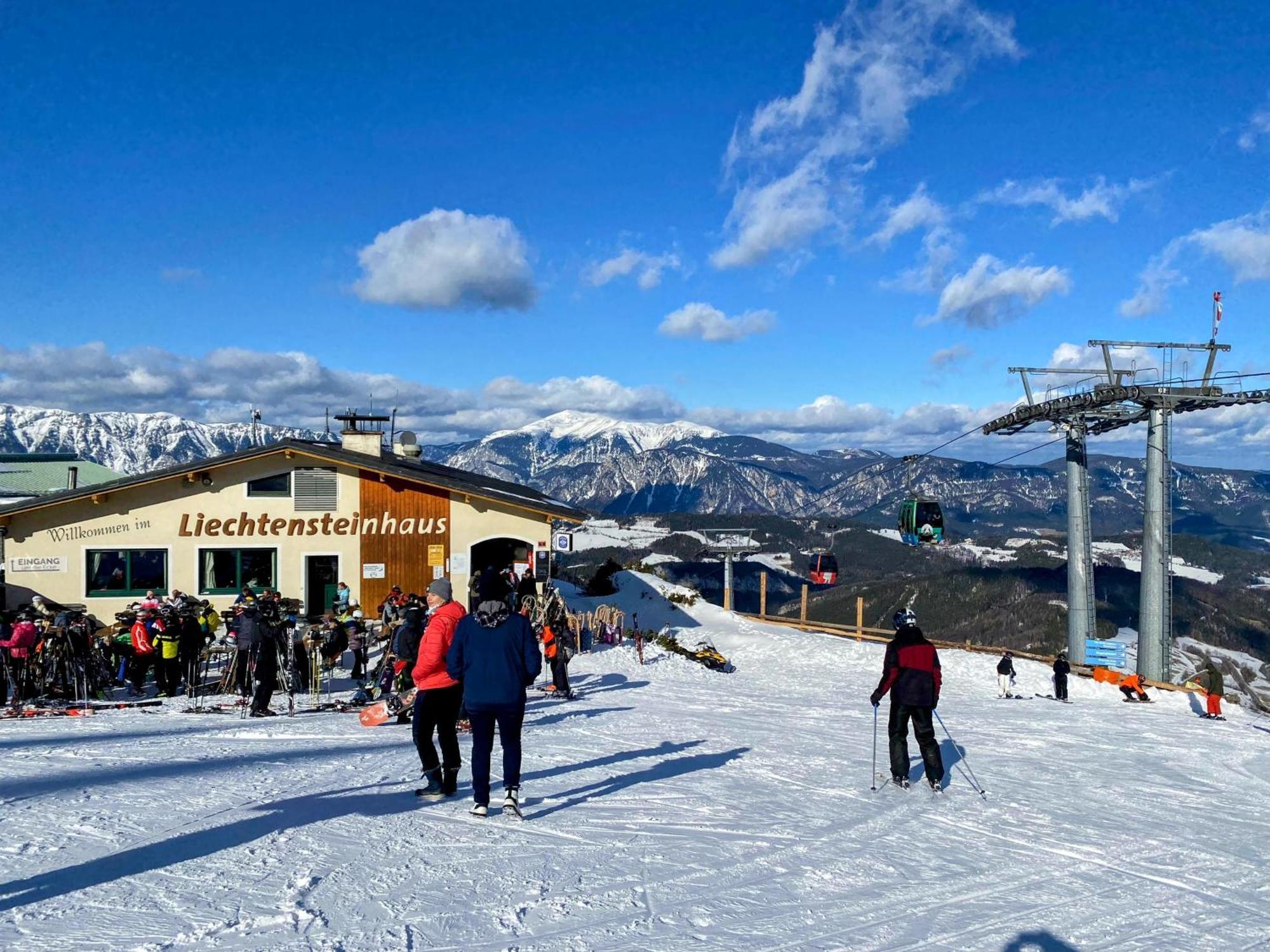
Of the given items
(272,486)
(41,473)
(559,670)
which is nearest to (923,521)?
(559,670)

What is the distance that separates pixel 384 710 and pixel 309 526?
1398cm

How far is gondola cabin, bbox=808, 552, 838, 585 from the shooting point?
1371 inches

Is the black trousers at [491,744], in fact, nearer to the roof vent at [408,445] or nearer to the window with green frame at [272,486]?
the window with green frame at [272,486]

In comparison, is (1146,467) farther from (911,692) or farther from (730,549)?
(911,692)

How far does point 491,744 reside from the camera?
6.49m

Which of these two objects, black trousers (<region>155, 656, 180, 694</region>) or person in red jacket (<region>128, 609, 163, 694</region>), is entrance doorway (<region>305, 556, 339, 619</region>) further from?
black trousers (<region>155, 656, 180, 694</region>)

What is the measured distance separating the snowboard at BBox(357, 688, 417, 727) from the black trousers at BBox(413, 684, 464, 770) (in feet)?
11.1

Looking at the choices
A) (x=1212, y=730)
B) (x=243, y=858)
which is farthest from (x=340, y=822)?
(x=1212, y=730)

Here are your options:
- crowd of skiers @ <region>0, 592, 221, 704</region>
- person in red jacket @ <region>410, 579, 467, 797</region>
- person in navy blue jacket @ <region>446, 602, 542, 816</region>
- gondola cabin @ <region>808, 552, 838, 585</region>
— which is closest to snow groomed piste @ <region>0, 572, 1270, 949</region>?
person in red jacket @ <region>410, 579, 467, 797</region>

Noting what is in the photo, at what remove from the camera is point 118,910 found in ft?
15.3

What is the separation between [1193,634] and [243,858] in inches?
4880

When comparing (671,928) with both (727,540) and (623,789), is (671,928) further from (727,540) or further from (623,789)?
(727,540)

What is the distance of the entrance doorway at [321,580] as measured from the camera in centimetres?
2342

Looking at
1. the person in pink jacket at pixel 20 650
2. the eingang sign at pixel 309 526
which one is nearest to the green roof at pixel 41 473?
the eingang sign at pixel 309 526
